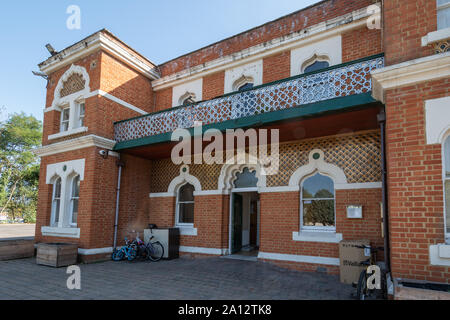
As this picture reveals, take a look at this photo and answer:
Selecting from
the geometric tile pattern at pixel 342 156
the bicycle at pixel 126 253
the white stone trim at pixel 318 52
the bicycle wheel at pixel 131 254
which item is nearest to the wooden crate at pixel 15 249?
the bicycle at pixel 126 253

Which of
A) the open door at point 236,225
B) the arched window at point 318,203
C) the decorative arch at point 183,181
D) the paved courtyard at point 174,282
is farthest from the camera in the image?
the decorative arch at point 183,181

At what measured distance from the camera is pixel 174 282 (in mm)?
6645

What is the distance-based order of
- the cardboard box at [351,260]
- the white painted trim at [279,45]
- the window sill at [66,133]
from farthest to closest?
the window sill at [66,133] → the white painted trim at [279,45] → the cardboard box at [351,260]

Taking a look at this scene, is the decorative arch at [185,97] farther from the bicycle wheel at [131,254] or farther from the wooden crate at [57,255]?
the wooden crate at [57,255]

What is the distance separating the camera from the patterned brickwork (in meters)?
10.9

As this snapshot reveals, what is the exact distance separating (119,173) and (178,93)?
3.85 m

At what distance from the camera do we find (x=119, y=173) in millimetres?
10242

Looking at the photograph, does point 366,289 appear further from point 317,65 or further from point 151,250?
point 151,250

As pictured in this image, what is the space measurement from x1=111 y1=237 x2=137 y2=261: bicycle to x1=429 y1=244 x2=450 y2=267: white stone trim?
8.15 metres

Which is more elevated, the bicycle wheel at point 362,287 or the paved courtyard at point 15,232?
the bicycle wheel at point 362,287

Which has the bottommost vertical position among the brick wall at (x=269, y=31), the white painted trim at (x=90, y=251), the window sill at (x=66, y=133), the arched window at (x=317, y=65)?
the white painted trim at (x=90, y=251)

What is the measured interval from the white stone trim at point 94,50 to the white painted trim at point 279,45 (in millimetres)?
865

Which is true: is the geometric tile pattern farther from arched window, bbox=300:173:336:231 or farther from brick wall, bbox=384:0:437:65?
brick wall, bbox=384:0:437:65

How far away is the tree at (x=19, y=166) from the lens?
99.6 feet
